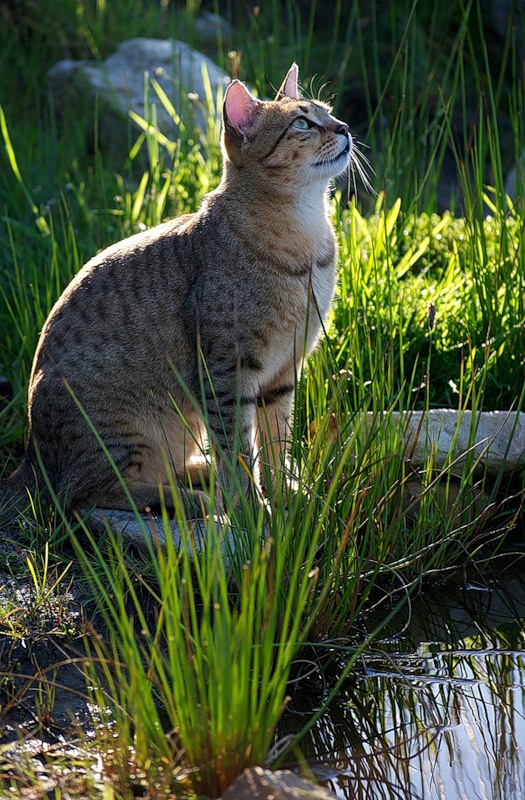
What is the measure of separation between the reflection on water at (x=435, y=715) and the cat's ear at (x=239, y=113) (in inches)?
64.8

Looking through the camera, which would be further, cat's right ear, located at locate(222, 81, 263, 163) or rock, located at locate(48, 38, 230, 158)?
rock, located at locate(48, 38, 230, 158)

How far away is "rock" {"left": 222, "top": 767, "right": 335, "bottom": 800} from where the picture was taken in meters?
1.81

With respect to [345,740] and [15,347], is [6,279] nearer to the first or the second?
[15,347]

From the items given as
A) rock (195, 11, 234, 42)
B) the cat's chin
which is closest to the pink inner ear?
the cat's chin

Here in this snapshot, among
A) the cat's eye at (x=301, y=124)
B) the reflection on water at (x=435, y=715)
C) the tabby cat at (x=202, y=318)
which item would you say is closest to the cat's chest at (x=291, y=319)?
the tabby cat at (x=202, y=318)

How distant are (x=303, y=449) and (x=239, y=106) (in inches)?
46.0

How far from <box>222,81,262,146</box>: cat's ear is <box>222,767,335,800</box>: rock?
211 centimetres

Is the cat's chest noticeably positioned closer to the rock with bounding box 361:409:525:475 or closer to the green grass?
the green grass

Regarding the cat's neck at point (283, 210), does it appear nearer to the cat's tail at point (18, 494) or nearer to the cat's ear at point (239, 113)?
the cat's ear at point (239, 113)

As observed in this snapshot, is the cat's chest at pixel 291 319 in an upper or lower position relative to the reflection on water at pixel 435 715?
upper

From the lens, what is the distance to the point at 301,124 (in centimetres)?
325

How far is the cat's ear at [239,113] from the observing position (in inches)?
127

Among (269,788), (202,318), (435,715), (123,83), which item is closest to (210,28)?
(123,83)

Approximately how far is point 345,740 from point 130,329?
5.08 ft
